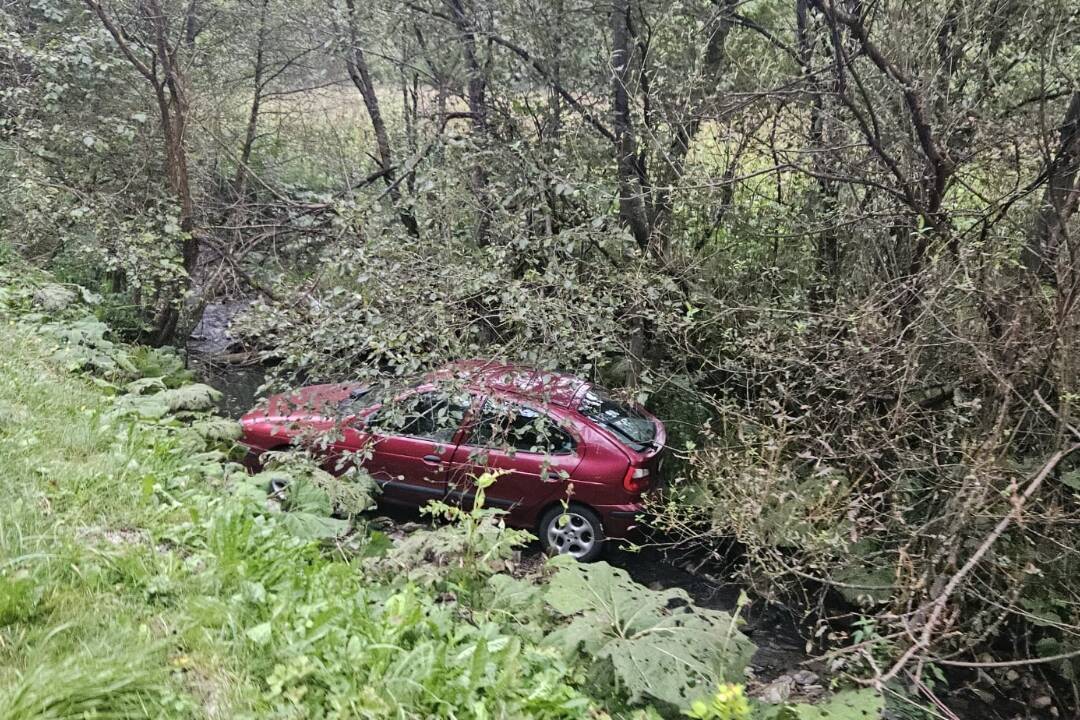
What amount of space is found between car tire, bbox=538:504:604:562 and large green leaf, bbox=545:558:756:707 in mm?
2781

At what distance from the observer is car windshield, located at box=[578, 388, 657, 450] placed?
6465mm

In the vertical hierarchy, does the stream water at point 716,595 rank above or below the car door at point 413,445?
below

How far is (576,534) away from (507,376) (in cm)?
199

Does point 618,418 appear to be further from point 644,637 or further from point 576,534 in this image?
point 644,637

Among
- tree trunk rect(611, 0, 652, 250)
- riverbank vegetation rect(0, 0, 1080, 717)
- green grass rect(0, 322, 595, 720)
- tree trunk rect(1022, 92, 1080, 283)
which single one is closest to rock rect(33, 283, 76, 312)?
riverbank vegetation rect(0, 0, 1080, 717)

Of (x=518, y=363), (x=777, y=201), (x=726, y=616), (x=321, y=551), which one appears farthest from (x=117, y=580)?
(x=777, y=201)

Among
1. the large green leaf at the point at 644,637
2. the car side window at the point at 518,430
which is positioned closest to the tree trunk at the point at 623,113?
the car side window at the point at 518,430

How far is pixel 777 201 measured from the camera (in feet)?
23.3

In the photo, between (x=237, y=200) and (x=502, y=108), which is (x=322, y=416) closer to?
(x=502, y=108)

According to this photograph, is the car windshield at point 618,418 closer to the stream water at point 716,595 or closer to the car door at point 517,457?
the car door at point 517,457

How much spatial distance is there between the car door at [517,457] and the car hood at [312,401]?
45.9 inches

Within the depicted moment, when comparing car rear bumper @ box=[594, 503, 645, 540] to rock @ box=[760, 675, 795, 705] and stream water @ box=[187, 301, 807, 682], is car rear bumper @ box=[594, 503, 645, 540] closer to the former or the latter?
stream water @ box=[187, 301, 807, 682]

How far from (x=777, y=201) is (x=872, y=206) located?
1.25 m

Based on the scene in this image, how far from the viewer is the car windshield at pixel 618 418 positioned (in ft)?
21.2
